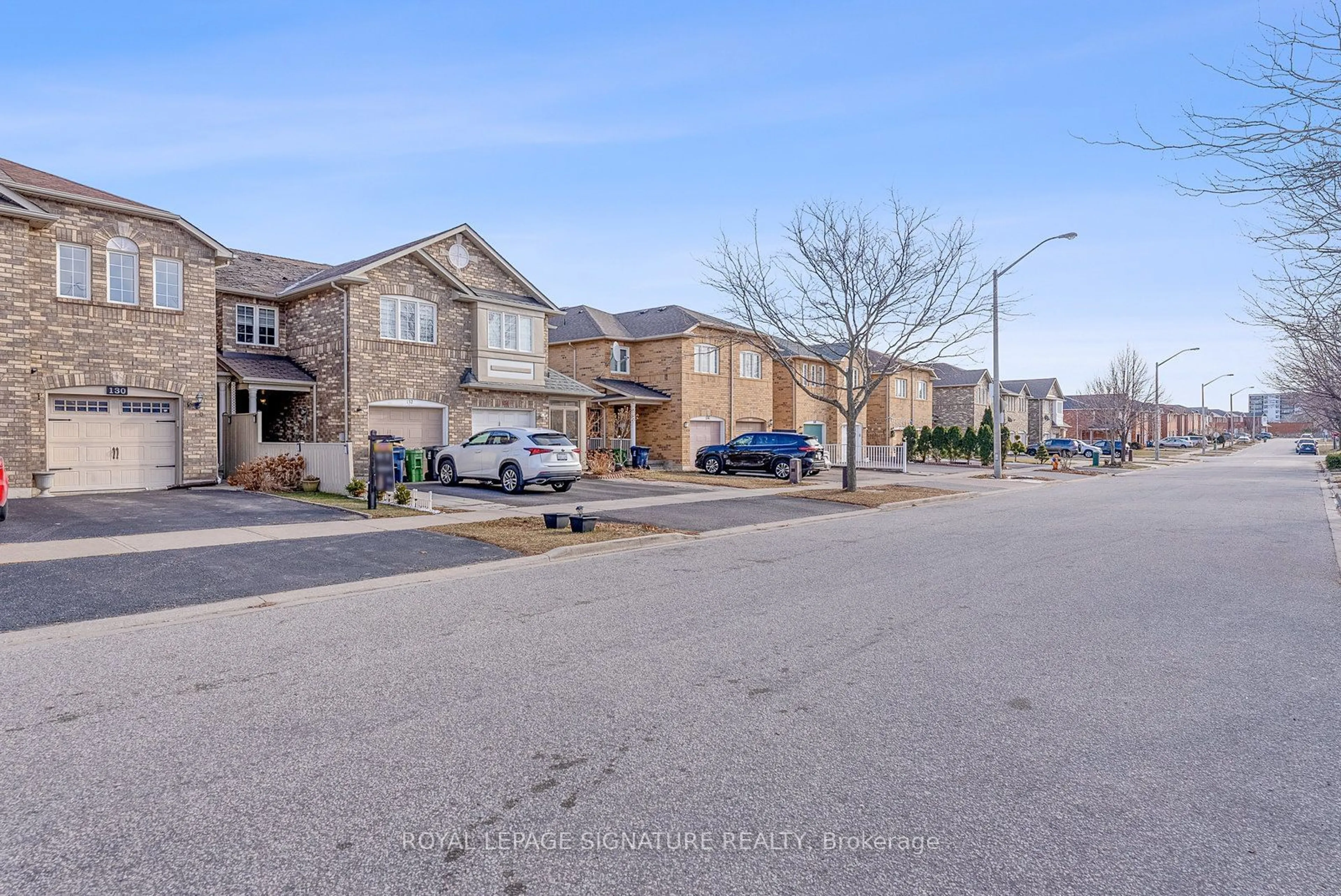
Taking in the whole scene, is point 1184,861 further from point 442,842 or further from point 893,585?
point 893,585

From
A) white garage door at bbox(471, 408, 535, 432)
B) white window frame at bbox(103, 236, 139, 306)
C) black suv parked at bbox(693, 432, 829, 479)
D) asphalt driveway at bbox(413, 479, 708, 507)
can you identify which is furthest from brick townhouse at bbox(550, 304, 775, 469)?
white window frame at bbox(103, 236, 139, 306)

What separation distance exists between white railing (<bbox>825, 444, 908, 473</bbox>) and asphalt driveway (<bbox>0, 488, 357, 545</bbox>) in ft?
80.7

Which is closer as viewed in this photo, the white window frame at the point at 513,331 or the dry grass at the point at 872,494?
the dry grass at the point at 872,494

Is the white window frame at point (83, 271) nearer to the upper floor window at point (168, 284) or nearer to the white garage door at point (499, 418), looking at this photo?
the upper floor window at point (168, 284)

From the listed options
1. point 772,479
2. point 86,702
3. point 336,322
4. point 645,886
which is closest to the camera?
point 645,886

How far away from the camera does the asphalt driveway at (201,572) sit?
7.70 metres

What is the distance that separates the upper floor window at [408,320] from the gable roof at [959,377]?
1642 inches

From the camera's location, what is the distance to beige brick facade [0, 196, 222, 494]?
16.5 metres

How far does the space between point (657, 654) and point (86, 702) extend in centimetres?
375

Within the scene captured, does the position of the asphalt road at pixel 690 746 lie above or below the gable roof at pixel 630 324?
below

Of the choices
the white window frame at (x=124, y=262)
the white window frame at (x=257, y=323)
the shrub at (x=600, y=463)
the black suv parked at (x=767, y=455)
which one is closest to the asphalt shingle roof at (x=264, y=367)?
the white window frame at (x=257, y=323)

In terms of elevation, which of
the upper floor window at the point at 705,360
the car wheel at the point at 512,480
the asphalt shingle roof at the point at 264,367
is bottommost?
the car wheel at the point at 512,480

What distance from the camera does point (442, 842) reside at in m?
3.34

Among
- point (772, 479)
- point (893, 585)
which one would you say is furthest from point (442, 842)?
point (772, 479)
